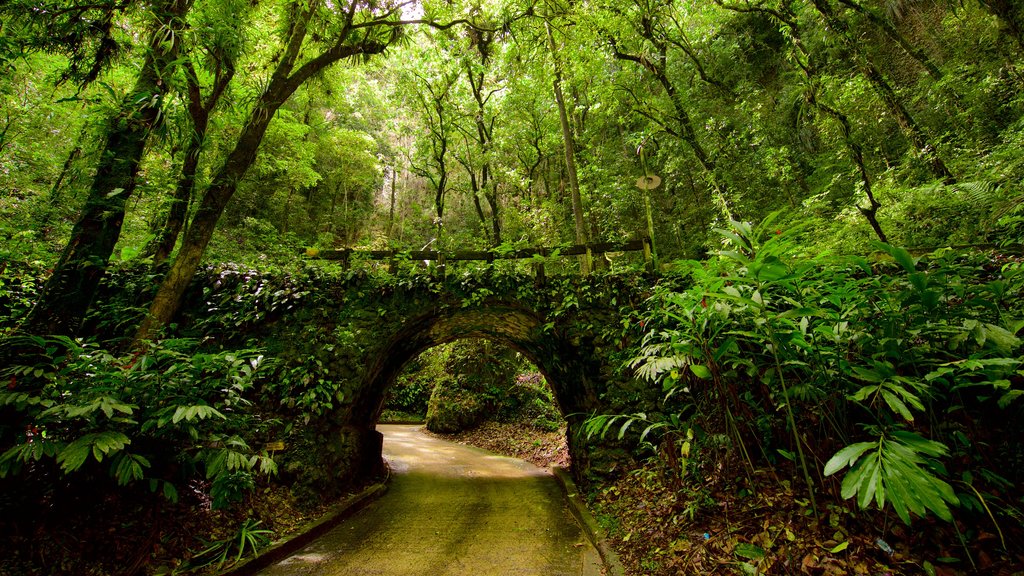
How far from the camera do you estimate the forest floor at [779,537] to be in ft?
6.84

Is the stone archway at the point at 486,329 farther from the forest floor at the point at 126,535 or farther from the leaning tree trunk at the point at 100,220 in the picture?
the leaning tree trunk at the point at 100,220

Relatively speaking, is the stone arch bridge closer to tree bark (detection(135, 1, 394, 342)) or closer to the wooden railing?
the wooden railing

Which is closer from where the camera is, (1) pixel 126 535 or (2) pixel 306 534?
(1) pixel 126 535

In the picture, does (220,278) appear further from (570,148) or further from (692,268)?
(570,148)

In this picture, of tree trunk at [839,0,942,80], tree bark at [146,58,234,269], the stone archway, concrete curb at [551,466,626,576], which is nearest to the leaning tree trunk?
tree bark at [146,58,234,269]

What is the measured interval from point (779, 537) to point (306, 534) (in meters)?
5.11

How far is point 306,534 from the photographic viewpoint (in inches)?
183

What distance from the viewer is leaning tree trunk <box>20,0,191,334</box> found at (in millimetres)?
4035

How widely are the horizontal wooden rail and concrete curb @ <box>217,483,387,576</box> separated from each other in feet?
13.3

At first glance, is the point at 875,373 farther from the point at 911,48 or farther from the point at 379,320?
the point at 911,48

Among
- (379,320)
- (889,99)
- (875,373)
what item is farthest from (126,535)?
(889,99)

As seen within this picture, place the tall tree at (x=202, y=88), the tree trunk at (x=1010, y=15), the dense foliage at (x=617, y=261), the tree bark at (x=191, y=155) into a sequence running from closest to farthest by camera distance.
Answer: the dense foliage at (x=617, y=261) < the tall tree at (x=202, y=88) < the tree bark at (x=191, y=155) < the tree trunk at (x=1010, y=15)

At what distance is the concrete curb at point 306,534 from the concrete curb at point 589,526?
11.2 ft

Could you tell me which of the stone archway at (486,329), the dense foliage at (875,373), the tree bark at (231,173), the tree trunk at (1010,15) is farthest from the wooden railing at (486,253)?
the tree trunk at (1010,15)
